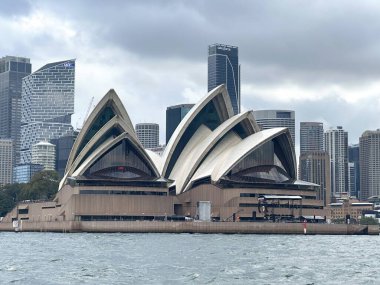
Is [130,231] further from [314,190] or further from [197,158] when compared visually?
[314,190]

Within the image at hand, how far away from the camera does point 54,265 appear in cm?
5953

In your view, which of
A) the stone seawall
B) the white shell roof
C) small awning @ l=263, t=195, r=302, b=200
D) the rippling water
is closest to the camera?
the rippling water

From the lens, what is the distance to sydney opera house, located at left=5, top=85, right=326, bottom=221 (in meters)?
131

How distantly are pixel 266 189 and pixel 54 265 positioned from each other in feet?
255

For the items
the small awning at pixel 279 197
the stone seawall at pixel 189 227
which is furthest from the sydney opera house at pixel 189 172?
the stone seawall at pixel 189 227

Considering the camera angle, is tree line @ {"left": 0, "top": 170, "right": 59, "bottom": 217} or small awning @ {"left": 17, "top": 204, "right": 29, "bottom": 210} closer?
small awning @ {"left": 17, "top": 204, "right": 29, "bottom": 210}

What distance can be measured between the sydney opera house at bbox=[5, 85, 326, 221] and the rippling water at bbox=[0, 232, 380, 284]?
49457mm

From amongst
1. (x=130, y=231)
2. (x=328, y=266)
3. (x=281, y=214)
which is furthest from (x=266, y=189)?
(x=328, y=266)

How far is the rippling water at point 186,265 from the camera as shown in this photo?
51.5m

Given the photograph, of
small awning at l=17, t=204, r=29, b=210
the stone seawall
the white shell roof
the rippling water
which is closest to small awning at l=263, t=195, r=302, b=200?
the stone seawall

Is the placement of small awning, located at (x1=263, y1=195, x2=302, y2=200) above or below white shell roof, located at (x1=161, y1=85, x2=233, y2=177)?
below

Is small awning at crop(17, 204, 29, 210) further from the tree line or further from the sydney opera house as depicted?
the sydney opera house

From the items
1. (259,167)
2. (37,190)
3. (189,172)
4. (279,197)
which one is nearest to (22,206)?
(37,190)

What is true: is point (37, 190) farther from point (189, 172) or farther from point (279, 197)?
point (279, 197)
